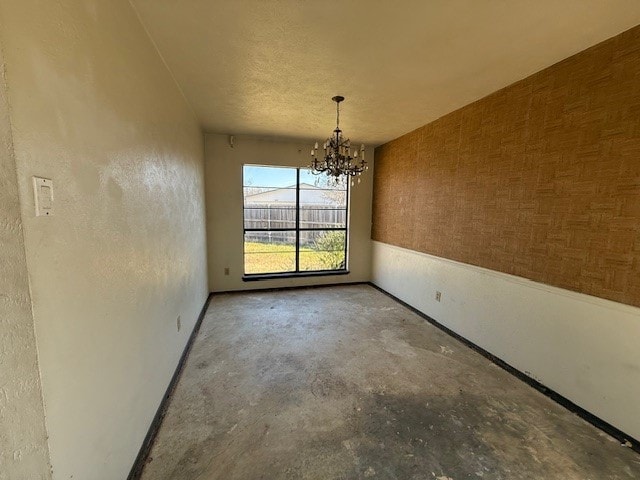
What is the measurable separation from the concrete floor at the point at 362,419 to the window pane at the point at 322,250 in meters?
2.07

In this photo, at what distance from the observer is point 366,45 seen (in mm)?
1909

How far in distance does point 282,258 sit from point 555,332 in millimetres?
3754

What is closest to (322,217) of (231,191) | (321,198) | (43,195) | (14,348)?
(321,198)

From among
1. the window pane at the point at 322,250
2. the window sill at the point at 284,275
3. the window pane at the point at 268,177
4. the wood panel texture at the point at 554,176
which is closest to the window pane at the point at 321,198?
the window pane at the point at 268,177

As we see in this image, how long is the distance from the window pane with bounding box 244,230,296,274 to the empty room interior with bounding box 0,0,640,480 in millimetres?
1293

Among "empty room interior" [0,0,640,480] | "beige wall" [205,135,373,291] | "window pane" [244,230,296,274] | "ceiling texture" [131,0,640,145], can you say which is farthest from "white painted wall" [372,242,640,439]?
"beige wall" [205,135,373,291]

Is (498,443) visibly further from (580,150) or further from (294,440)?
(580,150)

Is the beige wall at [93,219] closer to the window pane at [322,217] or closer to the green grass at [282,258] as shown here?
the green grass at [282,258]

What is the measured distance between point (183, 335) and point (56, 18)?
237cm

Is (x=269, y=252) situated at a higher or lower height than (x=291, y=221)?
lower

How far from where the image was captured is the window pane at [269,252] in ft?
15.5

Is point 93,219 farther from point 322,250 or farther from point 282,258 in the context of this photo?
point 322,250

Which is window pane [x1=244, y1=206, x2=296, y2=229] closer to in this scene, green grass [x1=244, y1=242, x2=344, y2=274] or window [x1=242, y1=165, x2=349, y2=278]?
window [x1=242, y1=165, x2=349, y2=278]

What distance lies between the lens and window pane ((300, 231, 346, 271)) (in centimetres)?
498
